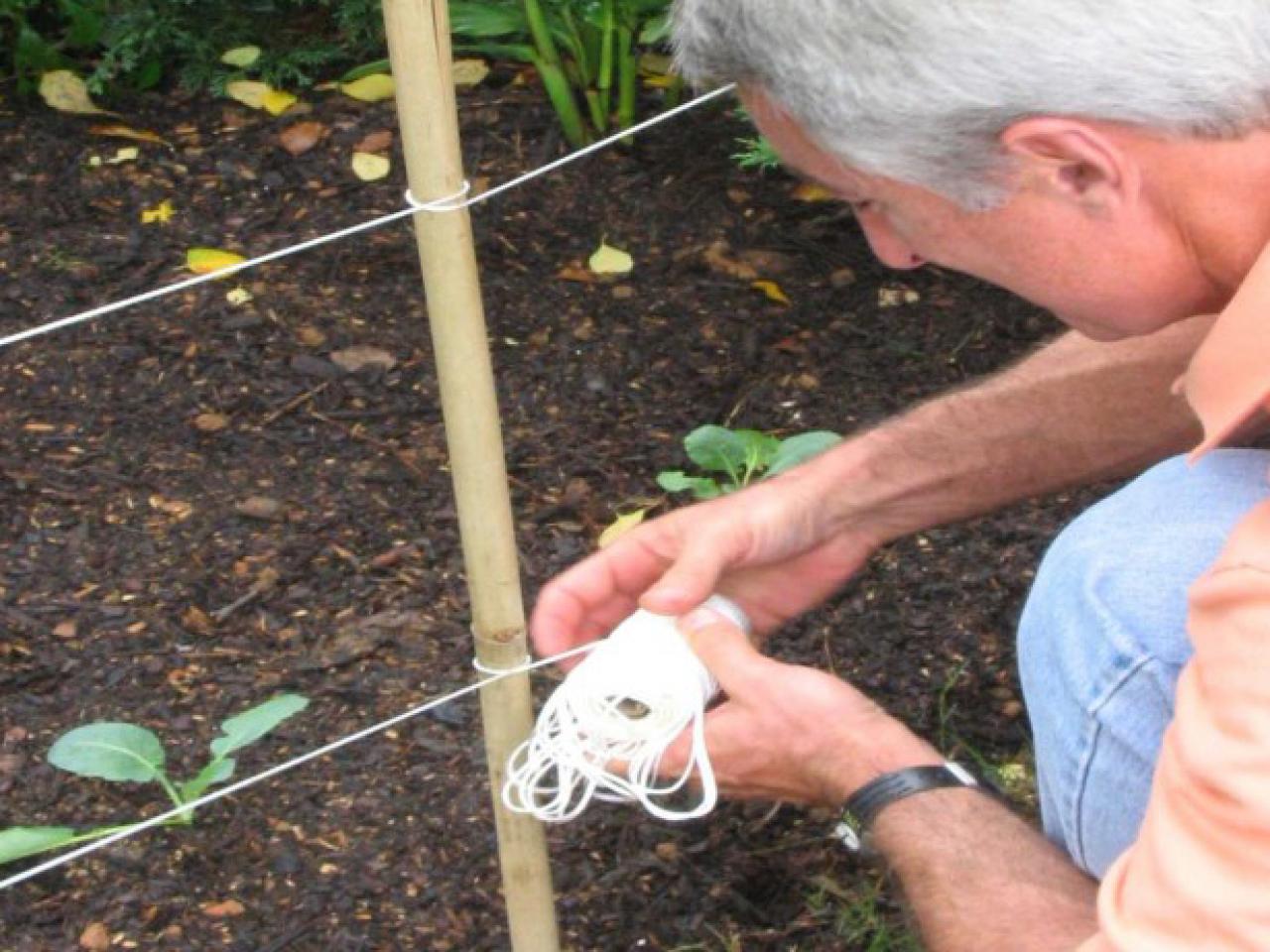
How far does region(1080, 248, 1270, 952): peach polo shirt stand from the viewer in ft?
3.87

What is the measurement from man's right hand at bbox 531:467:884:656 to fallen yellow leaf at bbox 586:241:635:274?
105cm

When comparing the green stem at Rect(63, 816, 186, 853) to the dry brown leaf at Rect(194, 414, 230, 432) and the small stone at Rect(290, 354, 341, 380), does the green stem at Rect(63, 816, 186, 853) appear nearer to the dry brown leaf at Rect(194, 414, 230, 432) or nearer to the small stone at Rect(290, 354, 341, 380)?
the dry brown leaf at Rect(194, 414, 230, 432)

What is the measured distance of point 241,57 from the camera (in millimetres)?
3188

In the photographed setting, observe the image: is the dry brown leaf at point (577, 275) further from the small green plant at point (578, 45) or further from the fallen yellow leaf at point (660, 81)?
the fallen yellow leaf at point (660, 81)

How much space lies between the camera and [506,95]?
3211 millimetres

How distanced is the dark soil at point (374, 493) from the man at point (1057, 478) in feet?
1.46

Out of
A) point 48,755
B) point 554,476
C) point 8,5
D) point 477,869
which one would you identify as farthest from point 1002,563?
point 8,5

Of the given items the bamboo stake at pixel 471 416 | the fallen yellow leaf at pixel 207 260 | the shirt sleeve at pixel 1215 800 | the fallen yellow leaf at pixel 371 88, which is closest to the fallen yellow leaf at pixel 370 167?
the fallen yellow leaf at pixel 371 88

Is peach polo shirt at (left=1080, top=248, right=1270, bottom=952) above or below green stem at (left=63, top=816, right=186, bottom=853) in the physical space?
above

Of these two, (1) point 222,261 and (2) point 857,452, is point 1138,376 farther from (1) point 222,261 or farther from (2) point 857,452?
(1) point 222,261

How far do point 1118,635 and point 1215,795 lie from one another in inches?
16.4

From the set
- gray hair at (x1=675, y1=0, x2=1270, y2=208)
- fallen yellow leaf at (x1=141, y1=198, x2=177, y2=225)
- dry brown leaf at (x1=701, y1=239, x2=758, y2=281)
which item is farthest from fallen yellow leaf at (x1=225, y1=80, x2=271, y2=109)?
gray hair at (x1=675, y1=0, x2=1270, y2=208)

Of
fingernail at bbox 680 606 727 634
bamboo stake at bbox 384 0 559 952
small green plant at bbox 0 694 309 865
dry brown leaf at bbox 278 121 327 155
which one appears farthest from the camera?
dry brown leaf at bbox 278 121 327 155

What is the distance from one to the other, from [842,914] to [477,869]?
0.37m
